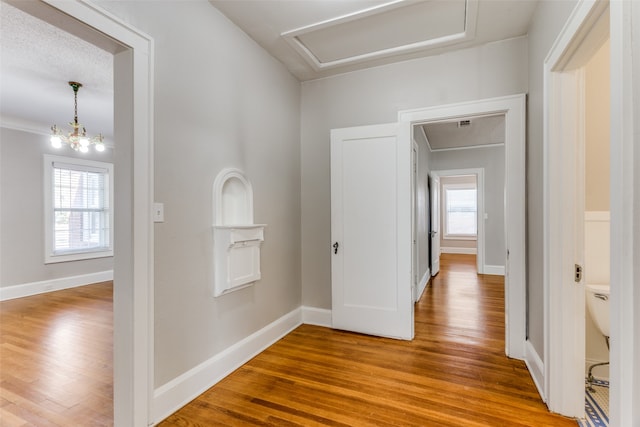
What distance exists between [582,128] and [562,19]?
0.63 meters

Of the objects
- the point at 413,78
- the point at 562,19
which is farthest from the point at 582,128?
the point at 413,78

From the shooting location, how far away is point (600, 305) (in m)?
2.05

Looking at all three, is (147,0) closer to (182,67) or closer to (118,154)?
(182,67)

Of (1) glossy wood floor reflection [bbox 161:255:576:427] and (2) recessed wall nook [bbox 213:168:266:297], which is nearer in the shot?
(1) glossy wood floor reflection [bbox 161:255:576:427]

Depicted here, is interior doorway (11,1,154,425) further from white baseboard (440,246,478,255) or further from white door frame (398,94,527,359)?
white baseboard (440,246,478,255)

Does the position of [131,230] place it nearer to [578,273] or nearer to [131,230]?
[131,230]

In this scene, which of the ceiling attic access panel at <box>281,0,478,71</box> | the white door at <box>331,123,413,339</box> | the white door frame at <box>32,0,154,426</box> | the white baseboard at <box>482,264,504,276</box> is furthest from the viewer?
the white baseboard at <box>482,264,504,276</box>

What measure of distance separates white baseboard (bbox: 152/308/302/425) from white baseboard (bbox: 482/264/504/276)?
16.7 ft

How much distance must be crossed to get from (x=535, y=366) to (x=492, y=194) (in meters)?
5.00

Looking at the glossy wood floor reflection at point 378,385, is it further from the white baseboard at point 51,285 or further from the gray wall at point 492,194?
the white baseboard at point 51,285

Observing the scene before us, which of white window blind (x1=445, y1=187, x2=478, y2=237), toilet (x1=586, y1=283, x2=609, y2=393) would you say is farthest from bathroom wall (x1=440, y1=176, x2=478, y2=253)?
toilet (x1=586, y1=283, x2=609, y2=393)

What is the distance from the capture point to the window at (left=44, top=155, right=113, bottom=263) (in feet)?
17.2

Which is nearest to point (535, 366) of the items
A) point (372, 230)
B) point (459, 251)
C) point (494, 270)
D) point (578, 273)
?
point (578, 273)

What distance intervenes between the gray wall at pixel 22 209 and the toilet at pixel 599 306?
7.09 m
